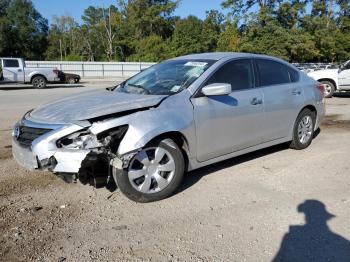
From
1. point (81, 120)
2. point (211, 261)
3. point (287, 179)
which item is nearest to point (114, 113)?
point (81, 120)

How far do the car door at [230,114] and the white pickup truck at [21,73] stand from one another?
64.1 ft

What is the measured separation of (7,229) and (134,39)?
68.6m

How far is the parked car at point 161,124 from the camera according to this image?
13.1 feet

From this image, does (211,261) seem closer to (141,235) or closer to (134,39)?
(141,235)

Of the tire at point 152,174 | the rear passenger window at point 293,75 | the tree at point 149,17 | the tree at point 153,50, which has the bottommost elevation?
the tire at point 152,174

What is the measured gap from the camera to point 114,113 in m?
4.11

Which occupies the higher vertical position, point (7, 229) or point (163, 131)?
point (163, 131)

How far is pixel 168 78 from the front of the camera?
512 centimetres

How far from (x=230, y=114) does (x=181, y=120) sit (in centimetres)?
82

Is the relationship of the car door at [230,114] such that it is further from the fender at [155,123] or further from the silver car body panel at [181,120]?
the fender at [155,123]

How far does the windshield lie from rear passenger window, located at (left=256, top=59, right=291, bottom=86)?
3.07 ft

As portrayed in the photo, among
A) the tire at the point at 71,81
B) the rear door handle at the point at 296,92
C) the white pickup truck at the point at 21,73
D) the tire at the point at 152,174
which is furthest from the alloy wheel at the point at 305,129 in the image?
the tire at the point at 71,81

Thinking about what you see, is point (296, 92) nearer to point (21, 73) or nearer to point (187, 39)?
point (21, 73)

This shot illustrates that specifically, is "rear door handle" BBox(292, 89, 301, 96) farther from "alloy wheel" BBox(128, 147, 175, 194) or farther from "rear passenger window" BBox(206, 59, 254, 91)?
"alloy wheel" BBox(128, 147, 175, 194)
